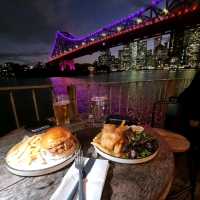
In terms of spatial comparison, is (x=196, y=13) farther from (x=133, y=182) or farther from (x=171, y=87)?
(x=133, y=182)

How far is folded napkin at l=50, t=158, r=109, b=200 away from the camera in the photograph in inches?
19.6

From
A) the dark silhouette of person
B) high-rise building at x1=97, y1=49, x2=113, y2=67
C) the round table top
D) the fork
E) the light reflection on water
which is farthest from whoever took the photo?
high-rise building at x1=97, y1=49, x2=113, y2=67

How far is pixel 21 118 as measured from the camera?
9938 mm

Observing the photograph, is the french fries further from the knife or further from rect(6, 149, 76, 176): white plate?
the knife

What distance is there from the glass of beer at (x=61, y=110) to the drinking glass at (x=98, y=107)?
8.4 inches

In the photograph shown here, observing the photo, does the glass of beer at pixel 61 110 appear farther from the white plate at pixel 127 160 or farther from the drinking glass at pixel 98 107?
the white plate at pixel 127 160

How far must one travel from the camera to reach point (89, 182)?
557mm

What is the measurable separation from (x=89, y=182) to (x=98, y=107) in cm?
70

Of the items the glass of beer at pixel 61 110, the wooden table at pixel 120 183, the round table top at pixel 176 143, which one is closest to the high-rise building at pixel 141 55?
the round table top at pixel 176 143

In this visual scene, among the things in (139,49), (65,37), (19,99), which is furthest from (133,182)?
(65,37)

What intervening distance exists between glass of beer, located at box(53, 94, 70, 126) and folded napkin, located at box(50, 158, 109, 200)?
533 millimetres

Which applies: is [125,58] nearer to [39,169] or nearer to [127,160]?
[127,160]

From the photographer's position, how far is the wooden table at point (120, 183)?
0.51 metres

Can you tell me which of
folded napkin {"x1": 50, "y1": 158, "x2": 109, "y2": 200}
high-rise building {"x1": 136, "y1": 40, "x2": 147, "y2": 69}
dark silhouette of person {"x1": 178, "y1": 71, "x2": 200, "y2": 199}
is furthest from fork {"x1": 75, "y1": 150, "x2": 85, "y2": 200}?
high-rise building {"x1": 136, "y1": 40, "x2": 147, "y2": 69}
